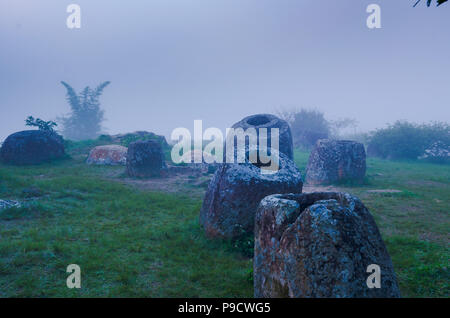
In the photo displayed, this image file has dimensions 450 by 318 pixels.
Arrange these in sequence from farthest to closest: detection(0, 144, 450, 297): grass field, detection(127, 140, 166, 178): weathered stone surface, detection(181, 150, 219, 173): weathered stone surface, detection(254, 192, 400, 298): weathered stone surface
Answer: detection(181, 150, 219, 173): weathered stone surface
detection(127, 140, 166, 178): weathered stone surface
detection(0, 144, 450, 297): grass field
detection(254, 192, 400, 298): weathered stone surface

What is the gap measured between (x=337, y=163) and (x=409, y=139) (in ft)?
48.2

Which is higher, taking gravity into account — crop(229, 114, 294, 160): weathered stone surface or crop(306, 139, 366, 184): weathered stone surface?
crop(229, 114, 294, 160): weathered stone surface

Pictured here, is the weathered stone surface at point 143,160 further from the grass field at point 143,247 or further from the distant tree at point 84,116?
the distant tree at point 84,116

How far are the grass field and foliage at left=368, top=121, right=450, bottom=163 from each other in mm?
14974

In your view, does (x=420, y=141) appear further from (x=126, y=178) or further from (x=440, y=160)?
(x=126, y=178)

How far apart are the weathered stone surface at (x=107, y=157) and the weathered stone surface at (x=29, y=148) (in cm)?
153

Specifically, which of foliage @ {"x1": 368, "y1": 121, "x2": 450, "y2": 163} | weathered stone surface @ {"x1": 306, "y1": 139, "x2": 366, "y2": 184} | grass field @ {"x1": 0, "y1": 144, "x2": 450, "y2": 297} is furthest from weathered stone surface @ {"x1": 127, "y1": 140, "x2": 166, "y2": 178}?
foliage @ {"x1": 368, "y1": 121, "x2": 450, "y2": 163}

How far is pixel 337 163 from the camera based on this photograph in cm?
1052

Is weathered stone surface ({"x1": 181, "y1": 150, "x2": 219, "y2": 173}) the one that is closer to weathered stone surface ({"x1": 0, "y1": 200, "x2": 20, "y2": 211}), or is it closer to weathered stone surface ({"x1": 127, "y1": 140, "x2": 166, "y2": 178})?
weathered stone surface ({"x1": 127, "y1": 140, "x2": 166, "y2": 178})

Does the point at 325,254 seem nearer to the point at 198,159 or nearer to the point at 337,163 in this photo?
the point at 337,163

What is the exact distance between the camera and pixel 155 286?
363 cm

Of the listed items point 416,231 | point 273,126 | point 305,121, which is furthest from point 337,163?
point 305,121

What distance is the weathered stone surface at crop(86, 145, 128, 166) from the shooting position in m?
14.1

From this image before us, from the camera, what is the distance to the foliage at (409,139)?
21156mm
